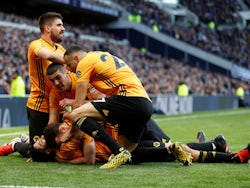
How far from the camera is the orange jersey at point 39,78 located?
8.61 metres

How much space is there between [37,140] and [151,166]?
5.02ft

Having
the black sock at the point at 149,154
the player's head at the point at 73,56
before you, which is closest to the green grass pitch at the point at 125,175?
the black sock at the point at 149,154

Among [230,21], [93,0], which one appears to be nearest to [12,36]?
[93,0]

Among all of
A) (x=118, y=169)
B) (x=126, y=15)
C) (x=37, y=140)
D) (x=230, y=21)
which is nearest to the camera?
(x=118, y=169)

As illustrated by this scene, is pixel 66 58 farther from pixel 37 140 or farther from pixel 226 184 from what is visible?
pixel 226 184

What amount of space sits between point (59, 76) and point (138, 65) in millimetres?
32007

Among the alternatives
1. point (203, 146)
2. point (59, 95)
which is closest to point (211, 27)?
point (203, 146)

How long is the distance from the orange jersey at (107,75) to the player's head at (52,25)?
110 cm

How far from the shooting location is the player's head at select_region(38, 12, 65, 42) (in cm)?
871

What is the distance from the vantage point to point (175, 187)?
6293mm

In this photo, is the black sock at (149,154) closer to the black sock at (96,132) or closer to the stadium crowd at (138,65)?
the black sock at (96,132)

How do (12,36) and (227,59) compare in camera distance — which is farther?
(227,59)

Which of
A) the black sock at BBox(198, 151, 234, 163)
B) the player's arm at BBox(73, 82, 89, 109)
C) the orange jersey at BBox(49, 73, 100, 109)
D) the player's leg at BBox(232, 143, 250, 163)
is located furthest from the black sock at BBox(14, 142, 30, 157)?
the player's leg at BBox(232, 143, 250, 163)

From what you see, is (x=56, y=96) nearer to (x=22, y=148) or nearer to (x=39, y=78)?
(x=39, y=78)
